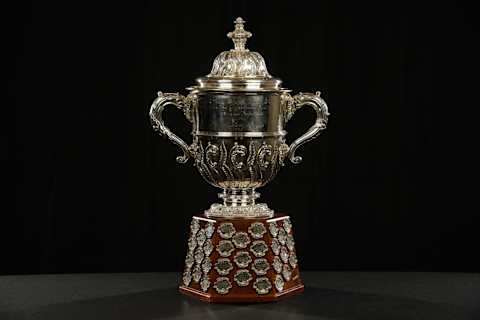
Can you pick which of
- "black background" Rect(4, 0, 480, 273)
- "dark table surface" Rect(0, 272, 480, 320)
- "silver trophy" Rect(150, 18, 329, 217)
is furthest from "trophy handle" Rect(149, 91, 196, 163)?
"black background" Rect(4, 0, 480, 273)

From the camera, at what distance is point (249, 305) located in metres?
3.41

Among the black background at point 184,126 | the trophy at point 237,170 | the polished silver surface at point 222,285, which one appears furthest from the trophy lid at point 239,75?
the black background at point 184,126

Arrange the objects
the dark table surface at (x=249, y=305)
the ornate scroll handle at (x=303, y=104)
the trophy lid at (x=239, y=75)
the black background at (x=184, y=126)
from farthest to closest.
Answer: the black background at (x=184, y=126) < the ornate scroll handle at (x=303, y=104) < the trophy lid at (x=239, y=75) < the dark table surface at (x=249, y=305)

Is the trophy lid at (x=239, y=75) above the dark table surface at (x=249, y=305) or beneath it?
above

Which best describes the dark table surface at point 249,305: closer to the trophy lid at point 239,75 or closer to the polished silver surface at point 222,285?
the polished silver surface at point 222,285

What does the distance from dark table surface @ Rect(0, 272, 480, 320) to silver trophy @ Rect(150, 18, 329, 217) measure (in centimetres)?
28

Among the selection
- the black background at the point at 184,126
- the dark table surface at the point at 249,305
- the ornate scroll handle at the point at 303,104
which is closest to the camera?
the dark table surface at the point at 249,305

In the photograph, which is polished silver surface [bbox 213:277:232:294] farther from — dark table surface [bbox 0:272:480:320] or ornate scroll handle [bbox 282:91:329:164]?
ornate scroll handle [bbox 282:91:329:164]

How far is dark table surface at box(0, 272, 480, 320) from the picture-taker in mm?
3262

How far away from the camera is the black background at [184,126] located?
417 centimetres

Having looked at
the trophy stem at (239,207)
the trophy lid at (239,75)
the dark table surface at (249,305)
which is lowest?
the dark table surface at (249,305)

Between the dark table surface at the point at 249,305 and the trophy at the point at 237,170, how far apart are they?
0.23 ft
